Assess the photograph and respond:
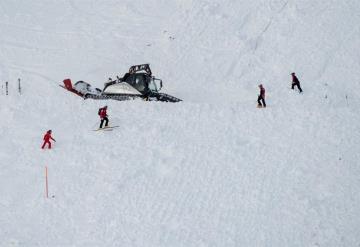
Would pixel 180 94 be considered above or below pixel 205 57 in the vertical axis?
below

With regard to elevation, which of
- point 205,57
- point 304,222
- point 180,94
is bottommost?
point 304,222

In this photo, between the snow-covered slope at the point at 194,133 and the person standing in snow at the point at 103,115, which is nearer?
the snow-covered slope at the point at 194,133

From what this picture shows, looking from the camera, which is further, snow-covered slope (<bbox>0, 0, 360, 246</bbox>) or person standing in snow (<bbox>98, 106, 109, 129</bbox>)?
person standing in snow (<bbox>98, 106, 109, 129</bbox>)

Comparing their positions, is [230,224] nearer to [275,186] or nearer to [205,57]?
[275,186]

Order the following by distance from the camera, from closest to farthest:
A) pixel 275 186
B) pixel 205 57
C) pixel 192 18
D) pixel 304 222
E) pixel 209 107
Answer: pixel 304 222, pixel 275 186, pixel 209 107, pixel 205 57, pixel 192 18

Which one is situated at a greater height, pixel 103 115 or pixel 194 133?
pixel 103 115

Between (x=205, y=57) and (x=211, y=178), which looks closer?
(x=211, y=178)

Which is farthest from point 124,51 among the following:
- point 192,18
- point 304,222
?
point 304,222

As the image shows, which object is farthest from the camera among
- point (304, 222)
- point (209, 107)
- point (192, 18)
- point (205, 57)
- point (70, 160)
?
point (192, 18)
